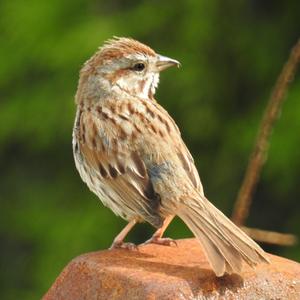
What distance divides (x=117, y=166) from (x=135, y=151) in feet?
0.46

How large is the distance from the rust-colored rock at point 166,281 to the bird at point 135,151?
→ 35cm

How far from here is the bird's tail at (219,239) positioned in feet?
11.8

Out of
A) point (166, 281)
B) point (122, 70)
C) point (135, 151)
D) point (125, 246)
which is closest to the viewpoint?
point (166, 281)

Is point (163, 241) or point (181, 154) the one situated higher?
point (181, 154)

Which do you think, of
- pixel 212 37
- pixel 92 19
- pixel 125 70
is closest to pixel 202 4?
pixel 212 37

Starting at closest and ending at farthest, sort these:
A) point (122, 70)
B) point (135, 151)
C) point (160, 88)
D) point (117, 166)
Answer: point (135, 151) < point (117, 166) < point (122, 70) < point (160, 88)

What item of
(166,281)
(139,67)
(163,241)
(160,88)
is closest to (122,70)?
(139,67)

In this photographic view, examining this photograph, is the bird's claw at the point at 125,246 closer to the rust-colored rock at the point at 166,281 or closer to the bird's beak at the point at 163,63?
the rust-colored rock at the point at 166,281

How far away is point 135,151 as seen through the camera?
14.7 feet

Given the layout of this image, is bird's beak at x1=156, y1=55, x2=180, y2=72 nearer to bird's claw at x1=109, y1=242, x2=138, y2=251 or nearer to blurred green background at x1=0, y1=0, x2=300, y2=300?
bird's claw at x1=109, y1=242, x2=138, y2=251

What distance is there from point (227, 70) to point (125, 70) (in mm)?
3310

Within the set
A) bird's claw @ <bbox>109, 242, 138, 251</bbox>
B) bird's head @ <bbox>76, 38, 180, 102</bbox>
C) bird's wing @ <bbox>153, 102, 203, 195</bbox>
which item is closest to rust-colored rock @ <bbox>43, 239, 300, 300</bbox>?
bird's claw @ <bbox>109, 242, 138, 251</bbox>

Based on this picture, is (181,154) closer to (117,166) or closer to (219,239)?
(117,166)

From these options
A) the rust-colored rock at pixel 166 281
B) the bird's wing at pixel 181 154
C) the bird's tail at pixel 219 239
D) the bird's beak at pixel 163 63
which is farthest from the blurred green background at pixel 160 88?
the rust-colored rock at pixel 166 281
